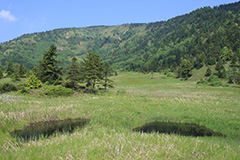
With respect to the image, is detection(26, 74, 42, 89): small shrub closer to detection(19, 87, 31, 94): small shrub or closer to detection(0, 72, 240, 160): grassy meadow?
detection(19, 87, 31, 94): small shrub

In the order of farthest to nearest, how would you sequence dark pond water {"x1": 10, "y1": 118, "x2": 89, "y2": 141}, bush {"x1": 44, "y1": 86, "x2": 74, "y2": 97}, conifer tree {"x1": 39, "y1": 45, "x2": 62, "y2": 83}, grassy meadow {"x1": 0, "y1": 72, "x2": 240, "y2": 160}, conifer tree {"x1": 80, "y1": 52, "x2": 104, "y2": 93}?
conifer tree {"x1": 80, "y1": 52, "x2": 104, "y2": 93} < conifer tree {"x1": 39, "y1": 45, "x2": 62, "y2": 83} < bush {"x1": 44, "y1": 86, "x2": 74, "y2": 97} < dark pond water {"x1": 10, "y1": 118, "x2": 89, "y2": 141} < grassy meadow {"x1": 0, "y1": 72, "x2": 240, "y2": 160}

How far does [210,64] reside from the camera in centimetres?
13750

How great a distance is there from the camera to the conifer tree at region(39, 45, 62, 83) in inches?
1657

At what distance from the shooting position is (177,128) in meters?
17.7

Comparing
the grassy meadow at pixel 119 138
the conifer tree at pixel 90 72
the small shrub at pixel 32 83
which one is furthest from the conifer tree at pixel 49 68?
the grassy meadow at pixel 119 138

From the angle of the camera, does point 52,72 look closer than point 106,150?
No

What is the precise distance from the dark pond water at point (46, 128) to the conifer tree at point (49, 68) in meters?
26.4

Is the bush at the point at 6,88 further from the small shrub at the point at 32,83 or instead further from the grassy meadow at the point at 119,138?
the grassy meadow at the point at 119,138

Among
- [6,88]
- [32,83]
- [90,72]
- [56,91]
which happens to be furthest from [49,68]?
[6,88]

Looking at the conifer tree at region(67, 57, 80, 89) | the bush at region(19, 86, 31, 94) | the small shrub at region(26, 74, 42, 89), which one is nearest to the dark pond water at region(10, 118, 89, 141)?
the bush at region(19, 86, 31, 94)

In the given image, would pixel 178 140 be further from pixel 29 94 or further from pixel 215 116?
pixel 29 94

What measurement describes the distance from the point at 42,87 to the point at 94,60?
48.5 feet

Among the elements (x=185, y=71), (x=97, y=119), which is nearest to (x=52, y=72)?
(x=97, y=119)

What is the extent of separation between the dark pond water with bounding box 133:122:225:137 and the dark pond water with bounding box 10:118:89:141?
5.94m
